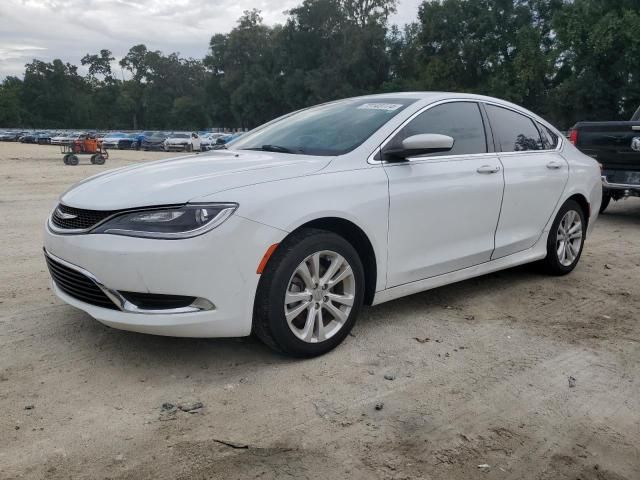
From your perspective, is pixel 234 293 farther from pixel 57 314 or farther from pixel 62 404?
pixel 57 314

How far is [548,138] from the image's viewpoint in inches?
207

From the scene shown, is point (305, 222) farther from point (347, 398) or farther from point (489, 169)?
point (489, 169)

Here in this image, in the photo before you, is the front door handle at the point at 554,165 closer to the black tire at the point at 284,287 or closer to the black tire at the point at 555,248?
the black tire at the point at 555,248

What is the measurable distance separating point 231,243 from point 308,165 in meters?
0.76

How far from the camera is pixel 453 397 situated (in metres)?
3.04

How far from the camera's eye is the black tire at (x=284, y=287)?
10.4 feet

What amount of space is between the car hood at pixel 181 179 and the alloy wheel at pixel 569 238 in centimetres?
275

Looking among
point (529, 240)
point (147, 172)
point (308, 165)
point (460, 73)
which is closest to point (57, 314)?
point (147, 172)

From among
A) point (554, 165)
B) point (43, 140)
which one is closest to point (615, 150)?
point (554, 165)

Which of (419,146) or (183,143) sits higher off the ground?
(419,146)

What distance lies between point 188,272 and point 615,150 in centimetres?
715

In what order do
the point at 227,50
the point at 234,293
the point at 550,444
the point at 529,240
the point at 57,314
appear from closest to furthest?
the point at 550,444 < the point at 234,293 < the point at 57,314 < the point at 529,240 < the point at 227,50

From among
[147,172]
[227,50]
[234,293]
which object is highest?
[227,50]

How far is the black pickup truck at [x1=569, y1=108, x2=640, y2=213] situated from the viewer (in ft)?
26.0
